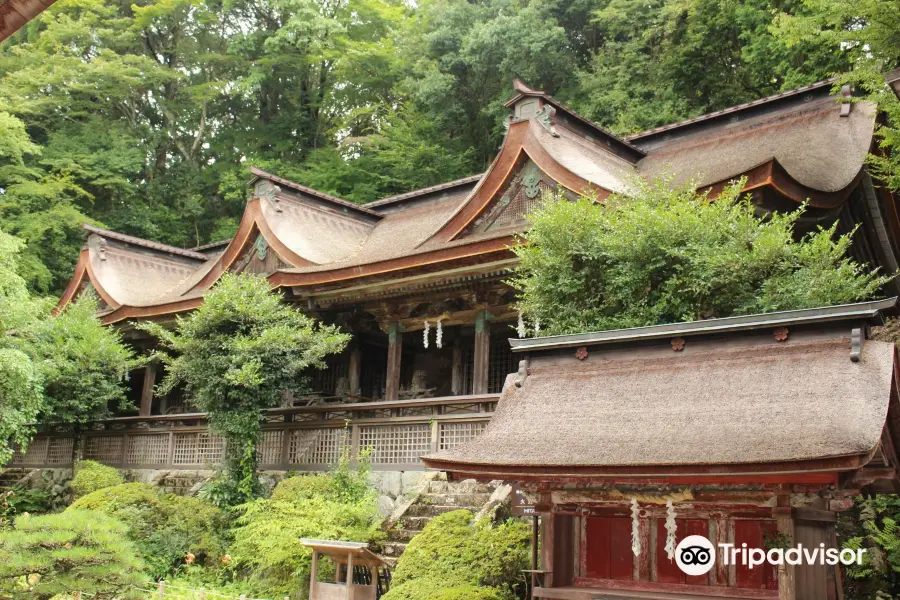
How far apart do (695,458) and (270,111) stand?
36.3 metres

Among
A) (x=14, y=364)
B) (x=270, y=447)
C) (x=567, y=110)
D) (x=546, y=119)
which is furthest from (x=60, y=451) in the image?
(x=567, y=110)

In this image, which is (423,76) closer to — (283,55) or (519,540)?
(283,55)

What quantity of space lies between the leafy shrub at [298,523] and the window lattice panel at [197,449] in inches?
124

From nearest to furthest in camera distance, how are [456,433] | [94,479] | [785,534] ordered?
1. [785,534]
2. [456,433]
3. [94,479]

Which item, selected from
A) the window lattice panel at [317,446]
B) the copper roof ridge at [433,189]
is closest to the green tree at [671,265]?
the window lattice panel at [317,446]

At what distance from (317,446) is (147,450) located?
5.48 m

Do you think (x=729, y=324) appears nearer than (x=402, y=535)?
Yes

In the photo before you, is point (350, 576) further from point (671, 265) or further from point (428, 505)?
point (671, 265)

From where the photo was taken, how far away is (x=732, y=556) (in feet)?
29.8

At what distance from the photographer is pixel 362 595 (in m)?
11.6

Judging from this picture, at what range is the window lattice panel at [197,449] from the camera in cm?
1884

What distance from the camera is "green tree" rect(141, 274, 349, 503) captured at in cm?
1670

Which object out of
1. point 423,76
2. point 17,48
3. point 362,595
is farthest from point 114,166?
point 362,595

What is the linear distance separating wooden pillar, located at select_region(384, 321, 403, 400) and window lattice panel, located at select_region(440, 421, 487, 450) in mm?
3241
